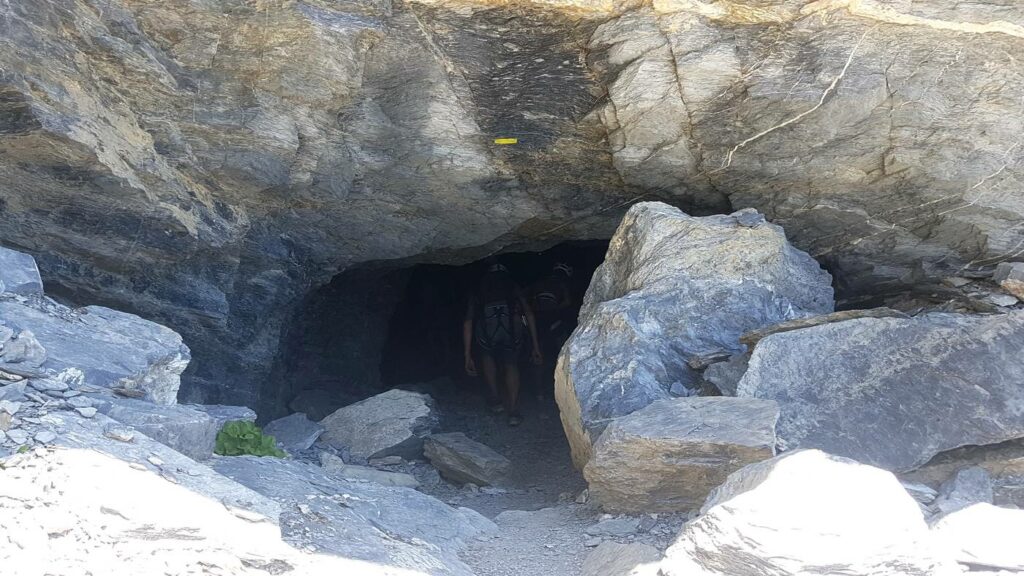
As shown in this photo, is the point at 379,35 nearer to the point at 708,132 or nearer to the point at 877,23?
the point at 708,132

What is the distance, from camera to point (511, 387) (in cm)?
757

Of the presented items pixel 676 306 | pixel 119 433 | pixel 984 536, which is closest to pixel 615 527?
pixel 676 306

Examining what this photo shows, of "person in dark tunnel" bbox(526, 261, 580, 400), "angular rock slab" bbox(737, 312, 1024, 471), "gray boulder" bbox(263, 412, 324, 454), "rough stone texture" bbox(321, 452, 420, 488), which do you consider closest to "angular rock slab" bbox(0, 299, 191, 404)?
"rough stone texture" bbox(321, 452, 420, 488)

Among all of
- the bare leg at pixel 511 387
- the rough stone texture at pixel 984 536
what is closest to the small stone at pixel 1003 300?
the rough stone texture at pixel 984 536

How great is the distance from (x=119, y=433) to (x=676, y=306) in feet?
9.92

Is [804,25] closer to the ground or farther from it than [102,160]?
farther from it

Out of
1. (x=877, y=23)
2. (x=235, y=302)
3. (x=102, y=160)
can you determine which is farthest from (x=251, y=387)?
(x=877, y=23)

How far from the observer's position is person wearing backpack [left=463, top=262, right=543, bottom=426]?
25.2ft

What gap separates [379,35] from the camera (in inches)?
193

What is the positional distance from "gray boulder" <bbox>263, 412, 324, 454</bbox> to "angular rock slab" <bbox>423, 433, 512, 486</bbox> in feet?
2.61

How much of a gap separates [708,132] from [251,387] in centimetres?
363

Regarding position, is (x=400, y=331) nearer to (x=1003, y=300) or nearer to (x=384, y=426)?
(x=384, y=426)

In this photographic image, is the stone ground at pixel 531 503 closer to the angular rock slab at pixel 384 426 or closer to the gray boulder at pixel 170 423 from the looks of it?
the angular rock slab at pixel 384 426

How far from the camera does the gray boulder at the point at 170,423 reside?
3838 millimetres
